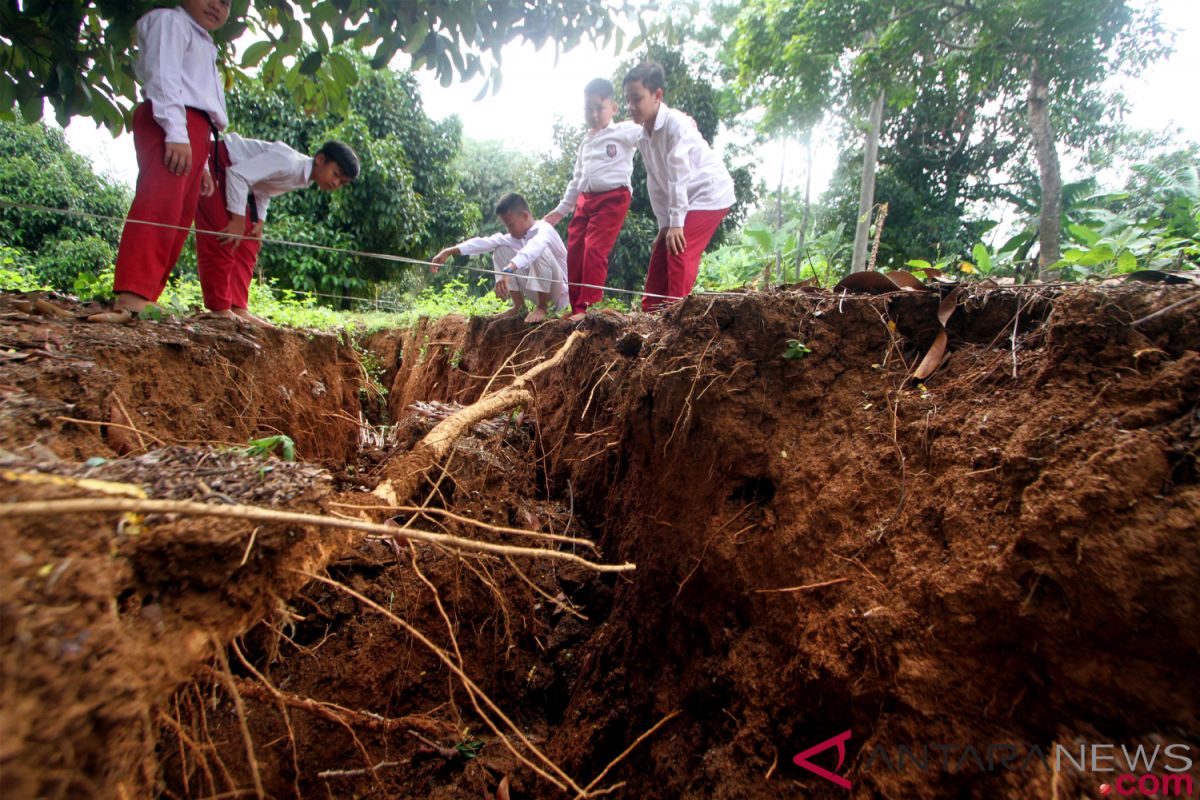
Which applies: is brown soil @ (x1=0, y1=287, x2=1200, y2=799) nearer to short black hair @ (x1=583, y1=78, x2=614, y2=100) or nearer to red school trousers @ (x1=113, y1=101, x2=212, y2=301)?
red school trousers @ (x1=113, y1=101, x2=212, y2=301)

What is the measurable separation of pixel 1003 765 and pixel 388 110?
12061mm

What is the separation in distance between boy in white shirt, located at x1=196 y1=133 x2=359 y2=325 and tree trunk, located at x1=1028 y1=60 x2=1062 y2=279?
6999 mm

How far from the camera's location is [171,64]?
106 inches

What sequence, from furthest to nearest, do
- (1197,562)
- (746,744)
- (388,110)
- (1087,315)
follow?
1. (388,110)
2. (746,744)
3. (1087,315)
4. (1197,562)

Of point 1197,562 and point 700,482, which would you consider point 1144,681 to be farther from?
point 700,482

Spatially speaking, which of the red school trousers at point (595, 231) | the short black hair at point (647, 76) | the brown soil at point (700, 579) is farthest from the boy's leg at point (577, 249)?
the brown soil at point (700, 579)

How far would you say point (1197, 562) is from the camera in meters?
0.95

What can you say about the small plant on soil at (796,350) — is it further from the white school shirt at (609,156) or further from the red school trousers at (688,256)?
the white school shirt at (609,156)

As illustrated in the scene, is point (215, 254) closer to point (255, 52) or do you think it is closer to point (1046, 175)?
point (255, 52)

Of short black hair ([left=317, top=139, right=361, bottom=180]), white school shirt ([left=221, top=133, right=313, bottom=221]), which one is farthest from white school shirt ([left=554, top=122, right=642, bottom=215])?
white school shirt ([left=221, top=133, right=313, bottom=221])

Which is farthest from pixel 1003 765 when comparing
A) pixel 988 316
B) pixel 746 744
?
pixel 988 316

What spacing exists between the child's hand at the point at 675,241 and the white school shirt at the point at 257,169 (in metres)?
2.70

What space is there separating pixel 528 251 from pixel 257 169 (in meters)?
2.07

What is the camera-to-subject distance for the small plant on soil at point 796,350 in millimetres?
1889
